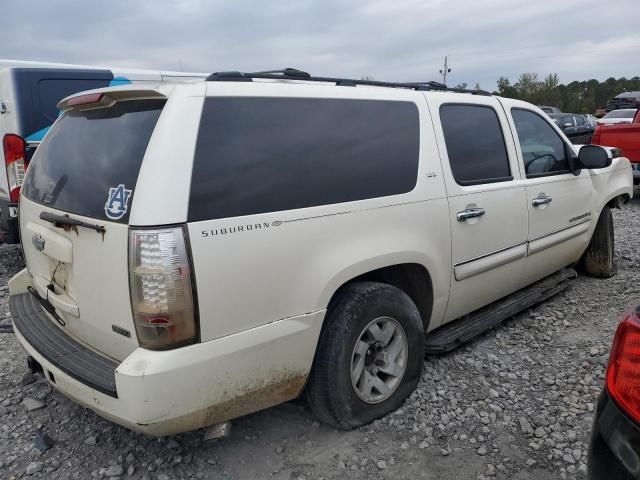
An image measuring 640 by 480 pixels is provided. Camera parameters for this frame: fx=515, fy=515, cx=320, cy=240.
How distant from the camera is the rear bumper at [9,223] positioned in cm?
524

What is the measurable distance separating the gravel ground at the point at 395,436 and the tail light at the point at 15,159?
8.29 ft

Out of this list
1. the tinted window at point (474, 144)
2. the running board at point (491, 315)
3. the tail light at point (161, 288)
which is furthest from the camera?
the running board at point (491, 315)

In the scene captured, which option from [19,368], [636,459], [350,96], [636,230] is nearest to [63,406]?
[19,368]

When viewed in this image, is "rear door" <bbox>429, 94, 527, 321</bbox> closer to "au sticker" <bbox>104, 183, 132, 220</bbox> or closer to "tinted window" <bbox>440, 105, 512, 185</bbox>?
"tinted window" <bbox>440, 105, 512, 185</bbox>

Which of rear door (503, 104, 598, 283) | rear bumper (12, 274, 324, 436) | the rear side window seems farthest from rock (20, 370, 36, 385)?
rear door (503, 104, 598, 283)

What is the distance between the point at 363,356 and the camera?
2697 millimetres

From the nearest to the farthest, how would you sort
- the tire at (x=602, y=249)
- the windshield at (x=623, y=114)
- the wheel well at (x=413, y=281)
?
the wheel well at (x=413, y=281) < the tire at (x=602, y=249) < the windshield at (x=623, y=114)

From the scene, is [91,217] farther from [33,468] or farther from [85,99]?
[33,468]

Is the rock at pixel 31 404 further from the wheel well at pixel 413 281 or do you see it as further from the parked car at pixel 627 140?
the parked car at pixel 627 140

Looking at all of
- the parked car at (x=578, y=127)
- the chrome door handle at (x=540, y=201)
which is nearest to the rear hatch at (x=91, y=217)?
the chrome door handle at (x=540, y=201)

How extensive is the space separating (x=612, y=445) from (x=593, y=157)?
336 cm

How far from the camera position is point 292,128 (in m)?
2.42

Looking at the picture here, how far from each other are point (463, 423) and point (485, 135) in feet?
Result: 6.24

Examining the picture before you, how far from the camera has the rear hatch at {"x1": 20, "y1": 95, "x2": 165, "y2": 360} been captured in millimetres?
2102
